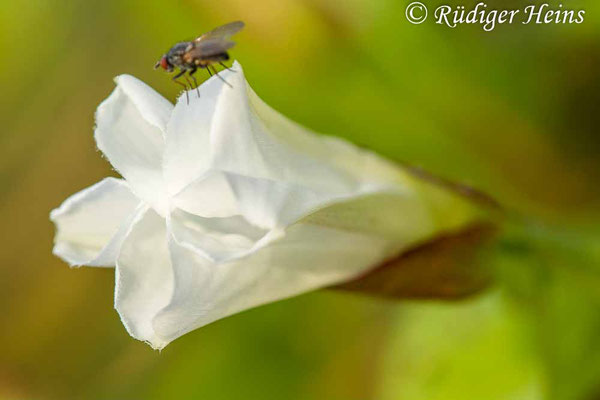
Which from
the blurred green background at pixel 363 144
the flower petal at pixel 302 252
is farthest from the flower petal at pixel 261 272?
the blurred green background at pixel 363 144

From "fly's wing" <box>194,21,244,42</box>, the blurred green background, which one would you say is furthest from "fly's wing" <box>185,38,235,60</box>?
the blurred green background

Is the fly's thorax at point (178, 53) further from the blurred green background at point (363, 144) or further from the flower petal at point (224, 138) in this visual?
the blurred green background at point (363, 144)

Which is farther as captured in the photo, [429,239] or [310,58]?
[310,58]

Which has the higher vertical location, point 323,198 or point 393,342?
point 323,198

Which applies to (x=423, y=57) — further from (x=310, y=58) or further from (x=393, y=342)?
(x=393, y=342)

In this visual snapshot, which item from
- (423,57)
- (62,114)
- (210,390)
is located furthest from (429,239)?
(62,114)

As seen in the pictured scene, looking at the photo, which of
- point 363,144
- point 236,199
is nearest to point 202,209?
Answer: point 236,199
